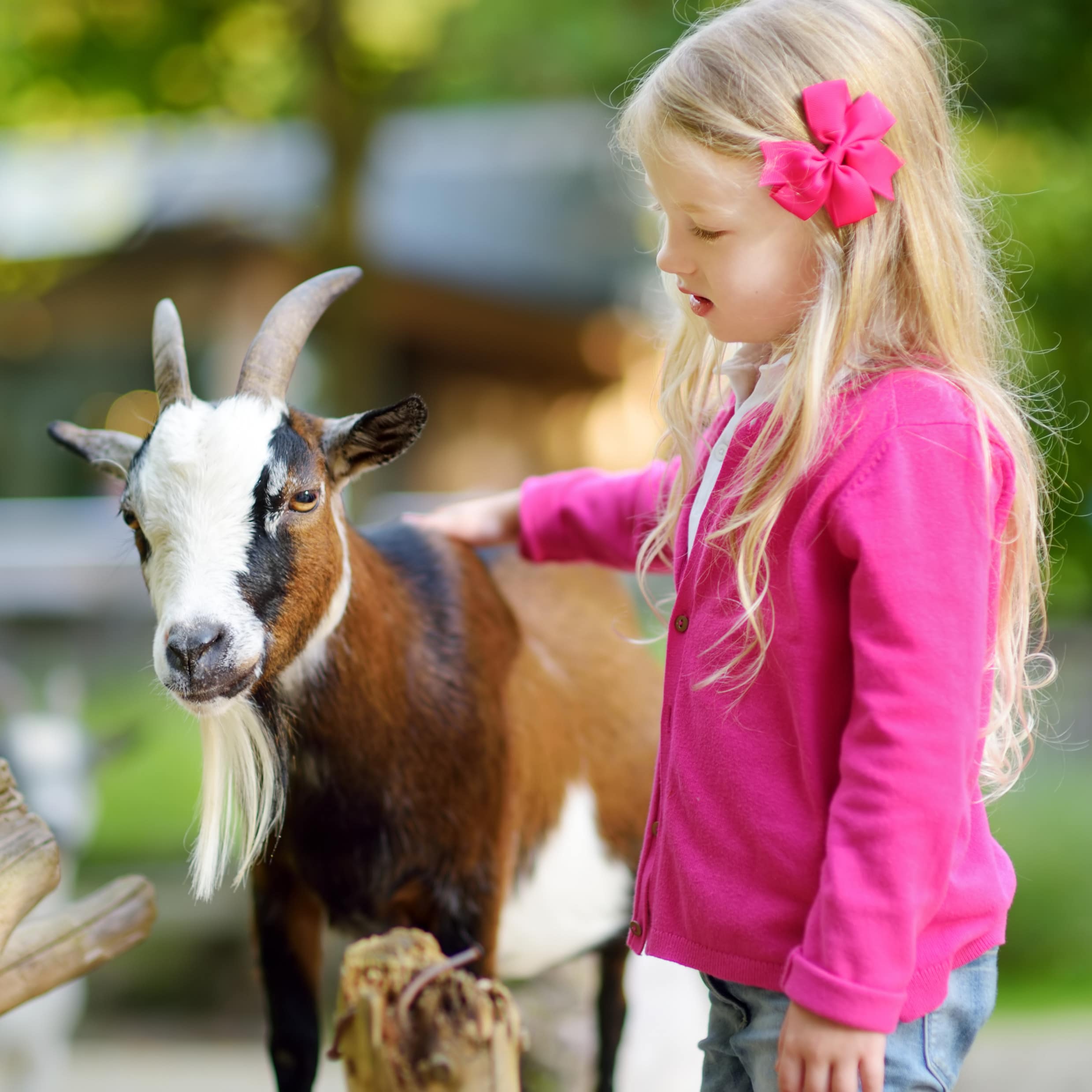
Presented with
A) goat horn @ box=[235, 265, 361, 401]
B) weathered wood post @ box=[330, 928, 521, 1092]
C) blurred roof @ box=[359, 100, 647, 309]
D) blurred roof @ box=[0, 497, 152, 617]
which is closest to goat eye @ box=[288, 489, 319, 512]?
goat horn @ box=[235, 265, 361, 401]

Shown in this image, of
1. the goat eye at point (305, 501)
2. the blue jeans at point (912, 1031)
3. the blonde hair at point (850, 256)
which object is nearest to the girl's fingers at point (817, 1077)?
the blue jeans at point (912, 1031)

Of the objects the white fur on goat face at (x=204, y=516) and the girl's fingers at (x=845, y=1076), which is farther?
the white fur on goat face at (x=204, y=516)

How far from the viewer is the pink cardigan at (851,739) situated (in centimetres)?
138

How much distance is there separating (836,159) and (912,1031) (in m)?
0.99

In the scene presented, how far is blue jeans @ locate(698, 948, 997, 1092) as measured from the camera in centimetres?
149

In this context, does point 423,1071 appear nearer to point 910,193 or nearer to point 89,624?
point 910,193

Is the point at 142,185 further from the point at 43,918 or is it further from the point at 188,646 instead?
the point at 188,646

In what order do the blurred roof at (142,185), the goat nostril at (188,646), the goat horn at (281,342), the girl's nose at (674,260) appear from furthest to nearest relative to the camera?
the blurred roof at (142,185)
the goat horn at (281,342)
the goat nostril at (188,646)
the girl's nose at (674,260)

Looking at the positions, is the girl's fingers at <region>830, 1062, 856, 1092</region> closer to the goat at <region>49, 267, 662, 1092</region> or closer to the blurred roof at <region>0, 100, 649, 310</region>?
the goat at <region>49, 267, 662, 1092</region>

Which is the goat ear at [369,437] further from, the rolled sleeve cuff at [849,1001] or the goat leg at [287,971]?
the rolled sleeve cuff at [849,1001]

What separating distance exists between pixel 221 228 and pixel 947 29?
7080 millimetres

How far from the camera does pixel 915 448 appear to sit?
1.46 metres

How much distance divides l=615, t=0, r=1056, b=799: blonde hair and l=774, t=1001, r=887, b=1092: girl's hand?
39 centimetres

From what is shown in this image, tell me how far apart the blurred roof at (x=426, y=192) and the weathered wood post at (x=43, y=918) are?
30.7 ft
